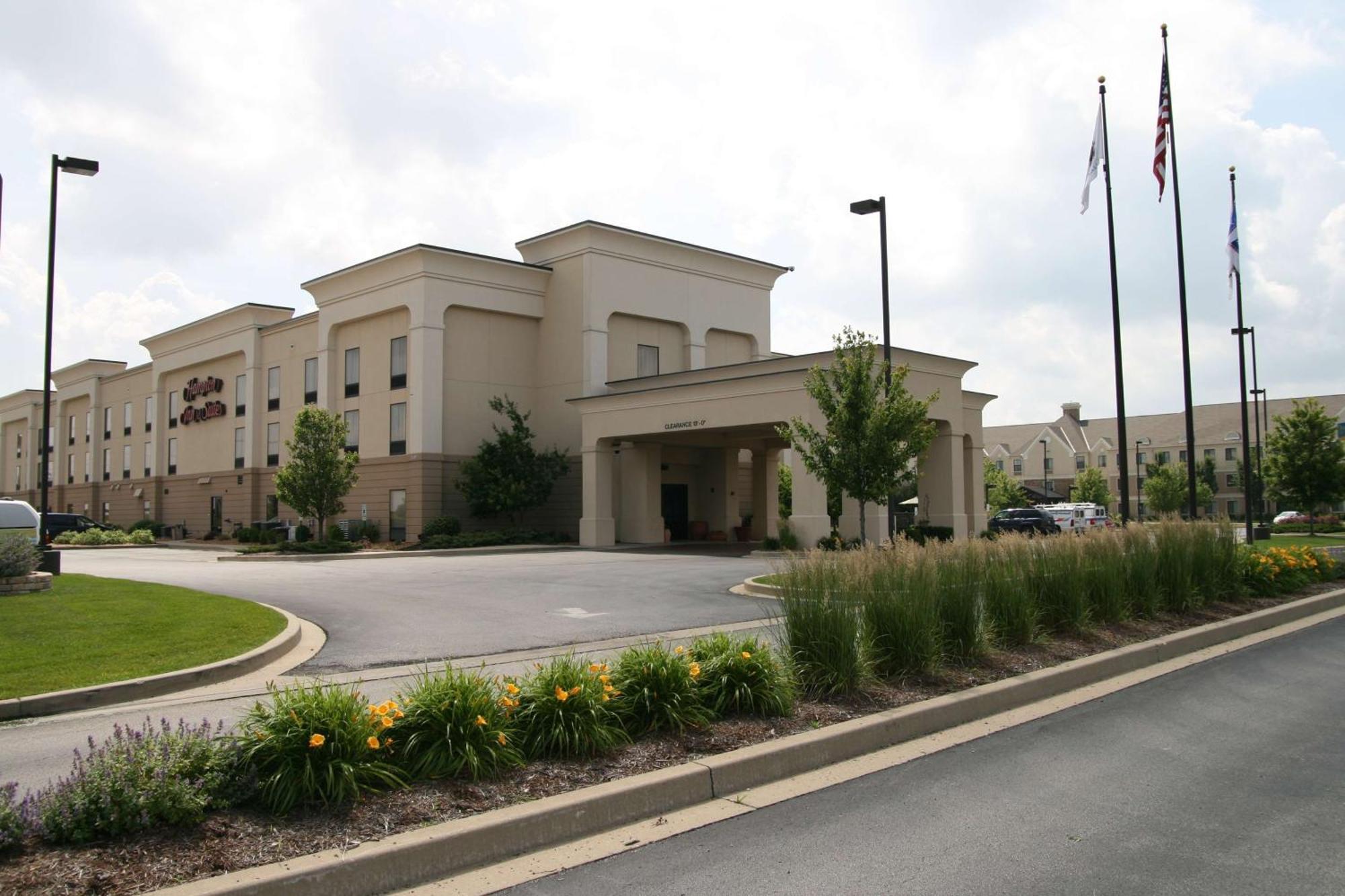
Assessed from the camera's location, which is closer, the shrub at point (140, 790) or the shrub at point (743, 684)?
the shrub at point (140, 790)

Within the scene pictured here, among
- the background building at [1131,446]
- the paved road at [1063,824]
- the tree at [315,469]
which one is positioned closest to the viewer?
the paved road at [1063,824]

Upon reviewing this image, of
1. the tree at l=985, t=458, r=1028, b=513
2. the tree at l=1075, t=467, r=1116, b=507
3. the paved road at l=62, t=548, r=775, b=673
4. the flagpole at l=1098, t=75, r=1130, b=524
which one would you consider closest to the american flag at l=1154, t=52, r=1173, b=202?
the flagpole at l=1098, t=75, r=1130, b=524

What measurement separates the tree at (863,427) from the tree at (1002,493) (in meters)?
53.3

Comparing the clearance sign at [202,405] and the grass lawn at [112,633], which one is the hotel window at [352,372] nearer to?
the clearance sign at [202,405]

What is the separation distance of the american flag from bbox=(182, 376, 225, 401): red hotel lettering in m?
45.7

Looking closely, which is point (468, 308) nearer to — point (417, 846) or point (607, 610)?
point (607, 610)

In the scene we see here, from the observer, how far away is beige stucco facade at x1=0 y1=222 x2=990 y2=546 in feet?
110

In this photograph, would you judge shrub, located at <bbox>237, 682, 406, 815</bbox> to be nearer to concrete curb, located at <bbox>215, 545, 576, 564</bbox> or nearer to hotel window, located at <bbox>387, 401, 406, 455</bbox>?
concrete curb, located at <bbox>215, 545, 576, 564</bbox>

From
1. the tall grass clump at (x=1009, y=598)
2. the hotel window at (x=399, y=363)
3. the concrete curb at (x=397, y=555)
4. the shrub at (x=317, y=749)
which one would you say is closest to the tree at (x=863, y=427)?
the tall grass clump at (x=1009, y=598)

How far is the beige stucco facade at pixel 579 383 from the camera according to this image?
110 ft

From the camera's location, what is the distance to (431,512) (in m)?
38.4

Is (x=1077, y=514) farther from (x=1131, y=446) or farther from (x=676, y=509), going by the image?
(x=1131, y=446)

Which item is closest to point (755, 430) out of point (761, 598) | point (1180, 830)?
point (761, 598)

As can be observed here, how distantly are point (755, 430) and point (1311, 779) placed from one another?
98.9 feet
